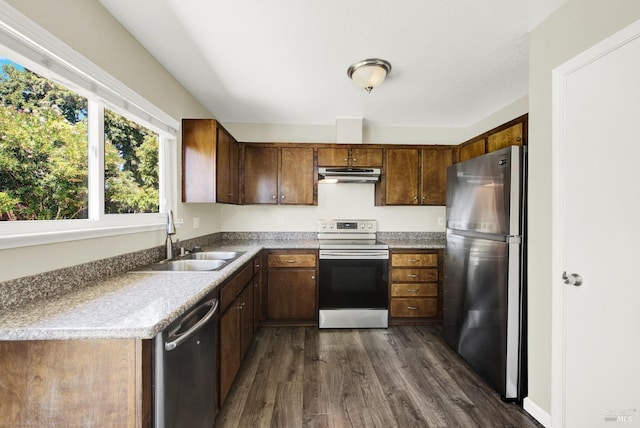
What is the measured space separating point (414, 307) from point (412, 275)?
360 millimetres

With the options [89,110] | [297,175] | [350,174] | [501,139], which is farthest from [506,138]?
[89,110]

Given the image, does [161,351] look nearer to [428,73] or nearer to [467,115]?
[428,73]

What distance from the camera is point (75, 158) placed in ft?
4.60

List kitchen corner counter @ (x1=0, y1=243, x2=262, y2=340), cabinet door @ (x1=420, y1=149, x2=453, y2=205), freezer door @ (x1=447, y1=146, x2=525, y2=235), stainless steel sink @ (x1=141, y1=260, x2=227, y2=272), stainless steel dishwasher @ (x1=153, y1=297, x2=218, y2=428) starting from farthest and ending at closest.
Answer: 1. cabinet door @ (x1=420, y1=149, x2=453, y2=205)
2. stainless steel sink @ (x1=141, y1=260, x2=227, y2=272)
3. freezer door @ (x1=447, y1=146, x2=525, y2=235)
4. stainless steel dishwasher @ (x1=153, y1=297, x2=218, y2=428)
5. kitchen corner counter @ (x1=0, y1=243, x2=262, y2=340)

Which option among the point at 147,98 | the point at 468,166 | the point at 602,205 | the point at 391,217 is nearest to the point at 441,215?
the point at 391,217

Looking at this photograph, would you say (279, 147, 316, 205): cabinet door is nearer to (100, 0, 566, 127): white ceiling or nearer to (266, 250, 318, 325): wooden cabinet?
(100, 0, 566, 127): white ceiling

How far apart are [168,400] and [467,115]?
3689 millimetres

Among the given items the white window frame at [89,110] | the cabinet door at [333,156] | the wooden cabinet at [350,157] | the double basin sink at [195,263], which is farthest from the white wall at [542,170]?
the white window frame at [89,110]

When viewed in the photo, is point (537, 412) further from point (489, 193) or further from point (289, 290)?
point (289, 290)

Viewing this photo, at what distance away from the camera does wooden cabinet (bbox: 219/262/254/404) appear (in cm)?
167

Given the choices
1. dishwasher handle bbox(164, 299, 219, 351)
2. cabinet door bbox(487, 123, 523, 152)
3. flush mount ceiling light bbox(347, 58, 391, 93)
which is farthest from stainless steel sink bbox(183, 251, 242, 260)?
cabinet door bbox(487, 123, 523, 152)

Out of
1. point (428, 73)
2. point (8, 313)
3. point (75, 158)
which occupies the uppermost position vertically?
point (428, 73)

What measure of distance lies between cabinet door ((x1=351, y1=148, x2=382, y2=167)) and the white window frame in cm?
199

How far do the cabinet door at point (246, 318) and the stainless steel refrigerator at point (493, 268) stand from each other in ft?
5.97
